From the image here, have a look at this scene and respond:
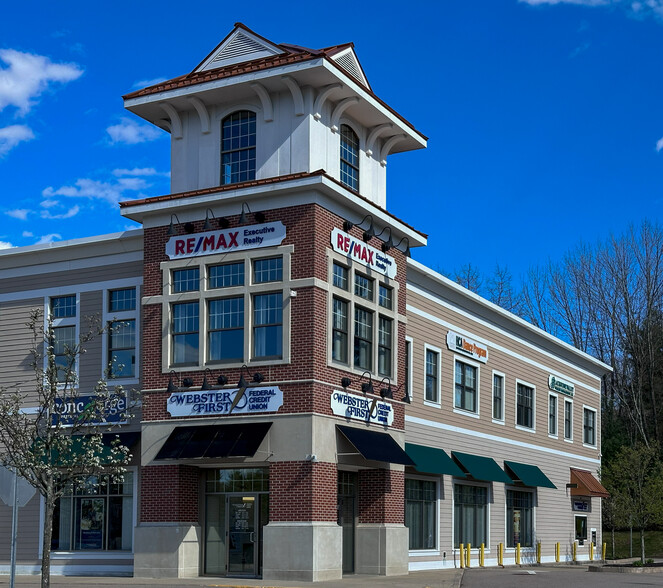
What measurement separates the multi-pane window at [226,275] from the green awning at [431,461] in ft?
26.2

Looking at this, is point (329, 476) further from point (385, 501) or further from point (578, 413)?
point (578, 413)

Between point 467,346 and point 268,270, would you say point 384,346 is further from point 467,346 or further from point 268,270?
point 467,346

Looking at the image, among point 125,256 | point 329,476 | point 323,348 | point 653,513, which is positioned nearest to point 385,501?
point 329,476

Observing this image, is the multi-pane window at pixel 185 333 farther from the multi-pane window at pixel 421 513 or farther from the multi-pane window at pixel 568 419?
the multi-pane window at pixel 568 419

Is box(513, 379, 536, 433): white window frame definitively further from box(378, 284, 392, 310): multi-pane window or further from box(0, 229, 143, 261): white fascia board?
box(0, 229, 143, 261): white fascia board

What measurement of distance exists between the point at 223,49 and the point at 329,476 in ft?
42.6

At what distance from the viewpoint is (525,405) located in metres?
44.8

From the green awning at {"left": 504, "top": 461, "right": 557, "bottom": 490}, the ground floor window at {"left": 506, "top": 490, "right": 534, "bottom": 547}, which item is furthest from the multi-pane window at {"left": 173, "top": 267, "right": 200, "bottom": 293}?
the ground floor window at {"left": 506, "top": 490, "right": 534, "bottom": 547}

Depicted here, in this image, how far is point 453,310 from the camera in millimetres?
38625

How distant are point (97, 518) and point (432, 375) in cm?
1242

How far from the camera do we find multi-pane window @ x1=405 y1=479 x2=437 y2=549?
3431 centimetres

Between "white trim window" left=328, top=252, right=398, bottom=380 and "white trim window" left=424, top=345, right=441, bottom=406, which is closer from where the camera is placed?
"white trim window" left=328, top=252, right=398, bottom=380

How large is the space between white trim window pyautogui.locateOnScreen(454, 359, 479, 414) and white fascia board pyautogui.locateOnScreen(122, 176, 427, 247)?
9229 mm

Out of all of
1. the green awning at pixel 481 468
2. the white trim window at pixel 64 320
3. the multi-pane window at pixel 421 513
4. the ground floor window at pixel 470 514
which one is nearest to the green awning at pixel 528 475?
the green awning at pixel 481 468
